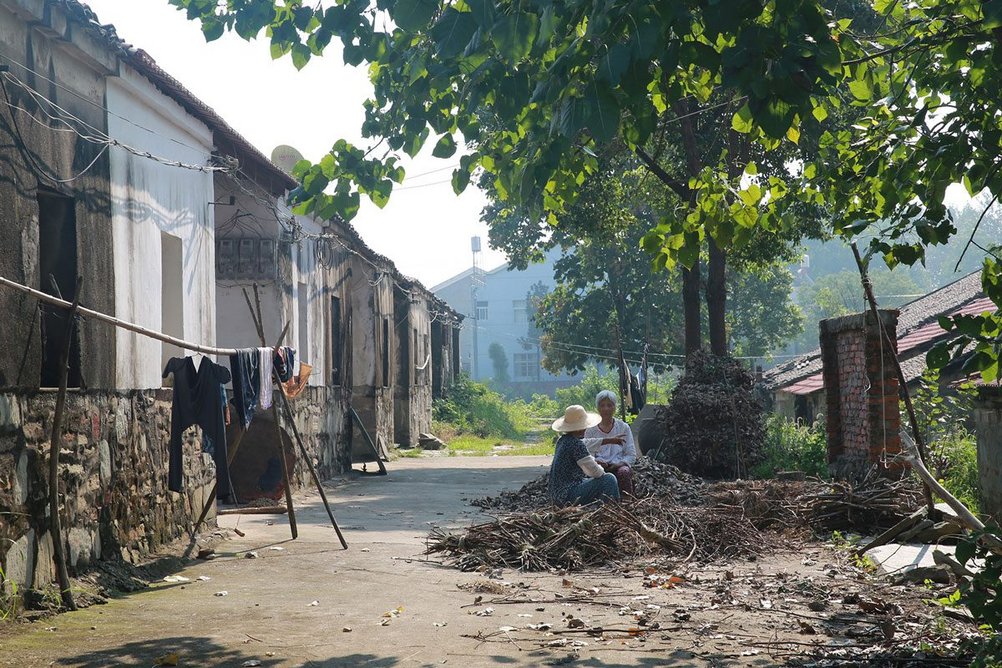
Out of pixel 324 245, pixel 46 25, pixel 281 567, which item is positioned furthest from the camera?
pixel 324 245

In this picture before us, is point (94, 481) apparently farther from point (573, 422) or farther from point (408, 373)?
point (408, 373)

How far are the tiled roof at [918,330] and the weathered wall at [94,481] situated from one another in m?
12.8

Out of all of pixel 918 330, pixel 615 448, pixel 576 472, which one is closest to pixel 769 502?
pixel 615 448

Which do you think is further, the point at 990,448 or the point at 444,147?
the point at 990,448

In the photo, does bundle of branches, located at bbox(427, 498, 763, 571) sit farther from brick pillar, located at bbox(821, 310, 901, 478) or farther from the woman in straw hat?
brick pillar, located at bbox(821, 310, 901, 478)

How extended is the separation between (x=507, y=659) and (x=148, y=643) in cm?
218

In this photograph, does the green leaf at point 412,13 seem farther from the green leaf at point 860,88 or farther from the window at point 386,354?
the window at point 386,354

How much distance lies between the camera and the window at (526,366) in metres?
73.3

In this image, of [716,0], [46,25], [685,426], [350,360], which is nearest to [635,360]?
[350,360]

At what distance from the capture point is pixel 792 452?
1780 cm

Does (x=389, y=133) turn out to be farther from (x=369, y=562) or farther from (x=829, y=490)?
(x=829, y=490)

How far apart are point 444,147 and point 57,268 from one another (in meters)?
3.42

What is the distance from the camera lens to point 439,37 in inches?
185

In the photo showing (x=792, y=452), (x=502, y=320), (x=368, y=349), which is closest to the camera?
(x=792, y=452)
